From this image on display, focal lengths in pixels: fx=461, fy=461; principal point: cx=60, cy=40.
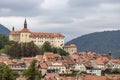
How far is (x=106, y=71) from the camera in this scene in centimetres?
11062

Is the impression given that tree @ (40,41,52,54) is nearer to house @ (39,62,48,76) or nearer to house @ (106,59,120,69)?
house @ (106,59,120,69)

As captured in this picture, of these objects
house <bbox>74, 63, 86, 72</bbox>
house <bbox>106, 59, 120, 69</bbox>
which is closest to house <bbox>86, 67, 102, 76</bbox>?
house <bbox>74, 63, 86, 72</bbox>

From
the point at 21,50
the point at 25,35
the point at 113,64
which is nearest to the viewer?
the point at 113,64

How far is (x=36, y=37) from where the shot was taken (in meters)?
145

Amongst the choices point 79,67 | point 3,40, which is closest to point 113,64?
point 79,67

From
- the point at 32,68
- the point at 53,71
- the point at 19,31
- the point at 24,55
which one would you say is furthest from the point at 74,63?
the point at 32,68

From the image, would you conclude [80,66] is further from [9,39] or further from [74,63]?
[9,39]

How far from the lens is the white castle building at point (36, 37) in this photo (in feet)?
472

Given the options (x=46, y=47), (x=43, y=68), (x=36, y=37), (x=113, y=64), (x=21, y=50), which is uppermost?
(x=36, y=37)

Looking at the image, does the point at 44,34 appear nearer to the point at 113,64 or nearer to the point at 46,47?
the point at 46,47

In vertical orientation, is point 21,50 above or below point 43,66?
above

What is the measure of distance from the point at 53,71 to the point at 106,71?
1314cm

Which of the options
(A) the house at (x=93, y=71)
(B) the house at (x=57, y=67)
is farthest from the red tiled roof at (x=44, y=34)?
(B) the house at (x=57, y=67)

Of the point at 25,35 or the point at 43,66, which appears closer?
the point at 43,66
